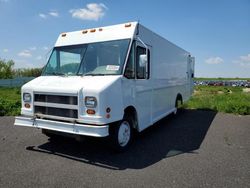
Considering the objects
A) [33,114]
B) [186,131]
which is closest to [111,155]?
[33,114]

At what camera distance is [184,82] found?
1105 centimetres

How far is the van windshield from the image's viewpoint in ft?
17.0

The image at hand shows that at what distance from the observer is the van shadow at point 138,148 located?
192 inches

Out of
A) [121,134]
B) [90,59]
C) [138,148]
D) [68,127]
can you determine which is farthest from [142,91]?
[68,127]

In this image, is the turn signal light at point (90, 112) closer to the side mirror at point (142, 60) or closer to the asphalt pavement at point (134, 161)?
the asphalt pavement at point (134, 161)

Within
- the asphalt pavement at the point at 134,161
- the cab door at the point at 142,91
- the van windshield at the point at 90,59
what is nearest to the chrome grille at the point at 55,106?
the van windshield at the point at 90,59

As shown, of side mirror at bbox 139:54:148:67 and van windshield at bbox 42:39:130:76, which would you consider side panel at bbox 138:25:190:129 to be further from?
van windshield at bbox 42:39:130:76

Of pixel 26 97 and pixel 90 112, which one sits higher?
pixel 26 97

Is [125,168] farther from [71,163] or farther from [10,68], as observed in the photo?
[10,68]

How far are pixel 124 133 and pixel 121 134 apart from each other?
6.6 inches

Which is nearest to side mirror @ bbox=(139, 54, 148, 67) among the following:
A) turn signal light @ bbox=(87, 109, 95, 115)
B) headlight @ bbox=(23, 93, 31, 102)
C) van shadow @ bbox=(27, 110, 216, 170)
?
turn signal light @ bbox=(87, 109, 95, 115)

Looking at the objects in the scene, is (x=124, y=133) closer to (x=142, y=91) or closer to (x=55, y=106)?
(x=142, y=91)

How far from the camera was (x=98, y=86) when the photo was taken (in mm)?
4473

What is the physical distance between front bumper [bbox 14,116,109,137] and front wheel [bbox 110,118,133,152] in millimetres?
591
